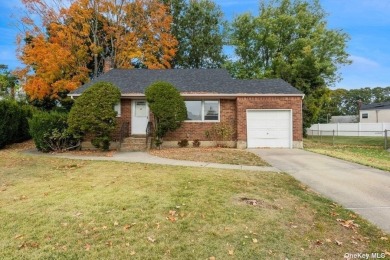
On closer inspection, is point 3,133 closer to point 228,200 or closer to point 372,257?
point 228,200

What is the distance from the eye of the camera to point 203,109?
16.4 metres

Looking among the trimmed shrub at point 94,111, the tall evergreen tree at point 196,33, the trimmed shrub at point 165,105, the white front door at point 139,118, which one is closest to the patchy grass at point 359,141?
the trimmed shrub at point 165,105

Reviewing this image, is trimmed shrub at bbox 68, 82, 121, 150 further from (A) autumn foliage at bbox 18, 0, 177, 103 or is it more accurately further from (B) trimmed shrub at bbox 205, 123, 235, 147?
(A) autumn foliage at bbox 18, 0, 177, 103

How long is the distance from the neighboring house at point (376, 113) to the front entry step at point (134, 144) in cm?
3793

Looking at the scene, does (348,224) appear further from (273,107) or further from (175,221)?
(273,107)

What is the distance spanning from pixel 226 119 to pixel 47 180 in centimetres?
1057

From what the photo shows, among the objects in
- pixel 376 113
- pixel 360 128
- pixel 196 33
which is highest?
pixel 196 33

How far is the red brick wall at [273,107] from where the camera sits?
1595cm

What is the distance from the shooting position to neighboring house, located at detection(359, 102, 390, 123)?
40531 mm

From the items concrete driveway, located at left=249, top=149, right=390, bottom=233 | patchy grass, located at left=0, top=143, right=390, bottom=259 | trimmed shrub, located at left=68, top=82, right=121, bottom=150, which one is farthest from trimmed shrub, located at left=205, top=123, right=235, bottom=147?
patchy grass, located at left=0, top=143, right=390, bottom=259

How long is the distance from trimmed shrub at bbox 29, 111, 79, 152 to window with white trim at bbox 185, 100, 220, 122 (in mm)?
6197

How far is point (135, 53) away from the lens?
25.4 m

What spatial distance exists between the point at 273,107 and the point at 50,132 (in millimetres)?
11221

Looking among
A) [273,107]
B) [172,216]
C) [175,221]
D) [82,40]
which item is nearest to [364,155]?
[273,107]
